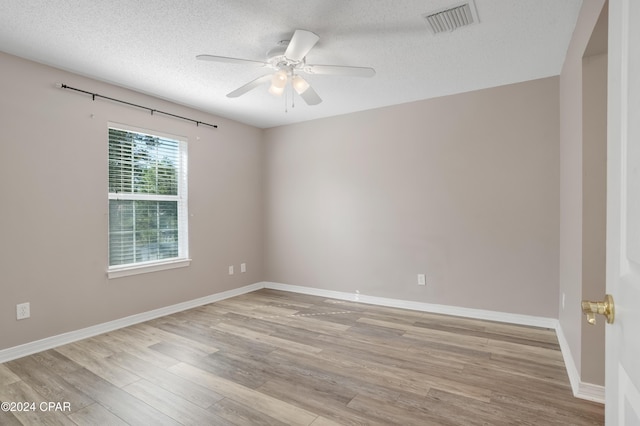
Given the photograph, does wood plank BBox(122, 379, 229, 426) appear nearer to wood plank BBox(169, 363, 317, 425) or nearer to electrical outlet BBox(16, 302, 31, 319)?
wood plank BBox(169, 363, 317, 425)

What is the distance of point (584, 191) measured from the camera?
2014 mm

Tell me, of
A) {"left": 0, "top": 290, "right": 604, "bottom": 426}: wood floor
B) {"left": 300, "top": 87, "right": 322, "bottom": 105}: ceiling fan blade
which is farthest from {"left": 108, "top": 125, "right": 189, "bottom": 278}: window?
{"left": 300, "top": 87, "right": 322, "bottom": 105}: ceiling fan blade

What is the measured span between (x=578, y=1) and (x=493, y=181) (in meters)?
1.76

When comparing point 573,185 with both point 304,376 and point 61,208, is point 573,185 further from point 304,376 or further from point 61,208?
point 61,208

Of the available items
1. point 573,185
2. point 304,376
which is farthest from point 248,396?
→ point 573,185

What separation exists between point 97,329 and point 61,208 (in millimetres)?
1208

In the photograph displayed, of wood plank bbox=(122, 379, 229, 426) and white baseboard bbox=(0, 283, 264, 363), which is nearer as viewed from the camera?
wood plank bbox=(122, 379, 229, 426)

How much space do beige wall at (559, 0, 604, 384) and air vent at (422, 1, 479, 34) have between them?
2.08 ft

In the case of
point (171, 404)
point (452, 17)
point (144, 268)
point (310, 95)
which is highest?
point (452, 17)

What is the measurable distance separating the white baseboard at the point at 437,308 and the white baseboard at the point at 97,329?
4.03ft

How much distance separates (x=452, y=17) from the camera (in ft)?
7.30

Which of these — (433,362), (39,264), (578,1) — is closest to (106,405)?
(39,264)

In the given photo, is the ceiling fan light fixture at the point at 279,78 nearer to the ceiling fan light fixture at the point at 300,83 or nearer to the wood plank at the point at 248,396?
the ceiling fan light fixture at the point at 300,83

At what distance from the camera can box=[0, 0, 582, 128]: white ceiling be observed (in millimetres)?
2127
